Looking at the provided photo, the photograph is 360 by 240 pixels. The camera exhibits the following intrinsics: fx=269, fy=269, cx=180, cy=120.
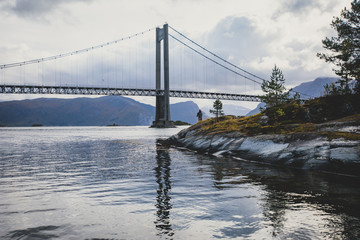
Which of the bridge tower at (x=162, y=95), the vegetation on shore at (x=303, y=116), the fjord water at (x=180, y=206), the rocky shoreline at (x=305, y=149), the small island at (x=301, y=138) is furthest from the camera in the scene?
the bridge tower at (x=162, y=95)

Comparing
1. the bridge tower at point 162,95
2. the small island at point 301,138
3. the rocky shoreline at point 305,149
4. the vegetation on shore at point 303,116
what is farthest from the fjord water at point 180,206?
the bridge tower at point 162,95

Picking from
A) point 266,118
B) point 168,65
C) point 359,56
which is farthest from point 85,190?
point 168,65

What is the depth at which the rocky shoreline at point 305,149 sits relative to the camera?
10.7 m

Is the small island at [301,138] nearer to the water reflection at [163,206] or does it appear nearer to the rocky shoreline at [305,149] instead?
the rocky shoreline at [305,149]

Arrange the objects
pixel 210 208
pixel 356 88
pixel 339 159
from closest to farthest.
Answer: pixel 210 208, pixel 339 159, pixel 356 88

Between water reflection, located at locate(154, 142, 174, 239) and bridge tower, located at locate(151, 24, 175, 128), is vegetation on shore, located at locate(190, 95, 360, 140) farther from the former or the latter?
bridge tower, located at locate(151, 24, 175, 128)

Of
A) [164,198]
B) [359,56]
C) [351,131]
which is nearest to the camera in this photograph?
[164,198]

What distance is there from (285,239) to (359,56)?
2006cm

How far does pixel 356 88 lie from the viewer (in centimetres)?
1783

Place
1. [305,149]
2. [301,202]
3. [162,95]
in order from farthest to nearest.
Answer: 1. [162,95]
2. [305,149]
3. [301,202]

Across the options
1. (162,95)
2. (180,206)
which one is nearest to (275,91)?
(180,206)

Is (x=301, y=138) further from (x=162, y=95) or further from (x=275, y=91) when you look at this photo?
(x=162, y=95)

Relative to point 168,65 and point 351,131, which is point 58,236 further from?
point 168,65

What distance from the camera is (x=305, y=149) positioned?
12.4 m
